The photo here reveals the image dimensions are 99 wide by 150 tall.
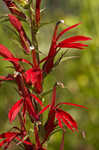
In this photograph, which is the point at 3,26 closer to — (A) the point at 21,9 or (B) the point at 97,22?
(A) the point at 21,9

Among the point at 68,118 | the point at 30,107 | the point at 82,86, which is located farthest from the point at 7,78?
the point at 82,86

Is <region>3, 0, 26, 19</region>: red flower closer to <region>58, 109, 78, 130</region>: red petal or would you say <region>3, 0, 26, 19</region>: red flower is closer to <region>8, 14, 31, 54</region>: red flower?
<region>8, 14, 31, 54</region>: red flower

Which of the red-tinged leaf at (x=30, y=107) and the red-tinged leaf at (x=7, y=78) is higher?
the red-tinged leaf at (x=7, y=78)

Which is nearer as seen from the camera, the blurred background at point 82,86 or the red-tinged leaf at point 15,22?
the red-tinged leaf at point 15,22

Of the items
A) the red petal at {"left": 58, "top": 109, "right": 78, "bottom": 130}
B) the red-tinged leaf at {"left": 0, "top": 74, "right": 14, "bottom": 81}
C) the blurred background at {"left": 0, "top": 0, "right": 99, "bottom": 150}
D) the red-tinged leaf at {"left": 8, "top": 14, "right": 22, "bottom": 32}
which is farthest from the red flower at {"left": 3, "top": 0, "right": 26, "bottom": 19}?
the blurred background at {"left": 0, "top": 0, "right": 99, "bottom": 150}

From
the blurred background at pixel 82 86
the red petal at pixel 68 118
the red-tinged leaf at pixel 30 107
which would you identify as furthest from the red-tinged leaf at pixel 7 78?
the blurred background at pixel 82 86

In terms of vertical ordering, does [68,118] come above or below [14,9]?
below

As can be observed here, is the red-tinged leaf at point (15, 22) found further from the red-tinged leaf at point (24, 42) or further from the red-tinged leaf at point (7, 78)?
the red-tinged leaf at point (7, 78)

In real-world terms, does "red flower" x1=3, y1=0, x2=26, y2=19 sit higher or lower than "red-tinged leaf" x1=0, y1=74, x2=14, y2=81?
higher

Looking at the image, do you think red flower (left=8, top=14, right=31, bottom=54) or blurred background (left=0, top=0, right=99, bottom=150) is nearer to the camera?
red flower (left=8, top=14, right=31, bottom=54)

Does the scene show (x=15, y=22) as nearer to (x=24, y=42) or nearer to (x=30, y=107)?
(x=24, y=42)

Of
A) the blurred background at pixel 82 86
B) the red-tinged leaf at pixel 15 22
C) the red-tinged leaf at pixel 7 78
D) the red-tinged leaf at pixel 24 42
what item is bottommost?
the blurred background at pixel 82 86
